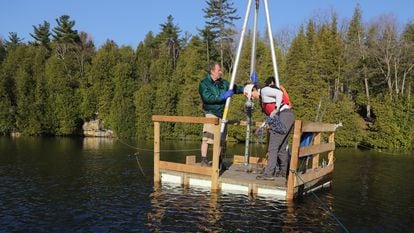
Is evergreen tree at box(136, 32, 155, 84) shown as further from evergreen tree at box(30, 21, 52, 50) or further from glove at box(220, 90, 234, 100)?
glove at box(220, 90, 234, 100)

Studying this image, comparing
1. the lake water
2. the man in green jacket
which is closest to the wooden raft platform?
the lake water

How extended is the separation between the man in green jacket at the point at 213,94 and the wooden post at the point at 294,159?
7.53 feet

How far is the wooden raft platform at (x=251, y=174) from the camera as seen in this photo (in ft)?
34.5

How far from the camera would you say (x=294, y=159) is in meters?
10.3

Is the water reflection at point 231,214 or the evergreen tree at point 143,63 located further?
the evergreen tree at point 143,63

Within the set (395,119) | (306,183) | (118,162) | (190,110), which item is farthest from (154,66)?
(306,183)

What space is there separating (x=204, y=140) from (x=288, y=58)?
3646 centimetres

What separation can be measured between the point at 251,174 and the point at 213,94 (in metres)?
2.56

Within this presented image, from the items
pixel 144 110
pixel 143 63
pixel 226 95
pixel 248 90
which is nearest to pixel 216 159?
pixel 226 95

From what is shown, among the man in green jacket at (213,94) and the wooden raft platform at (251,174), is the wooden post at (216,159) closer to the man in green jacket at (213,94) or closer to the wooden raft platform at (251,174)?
the wooden raft platform at (251,174)

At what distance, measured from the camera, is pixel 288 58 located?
46750 millimetres

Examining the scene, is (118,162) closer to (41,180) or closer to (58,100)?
(41,180)

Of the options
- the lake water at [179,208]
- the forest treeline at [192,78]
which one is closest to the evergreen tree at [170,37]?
the forest treeline at [192,78]

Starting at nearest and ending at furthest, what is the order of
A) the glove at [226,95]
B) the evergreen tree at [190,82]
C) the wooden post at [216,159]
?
the wooden post at [216,159]
the glove at [226,95]
the evergreen tree at [190,82]
